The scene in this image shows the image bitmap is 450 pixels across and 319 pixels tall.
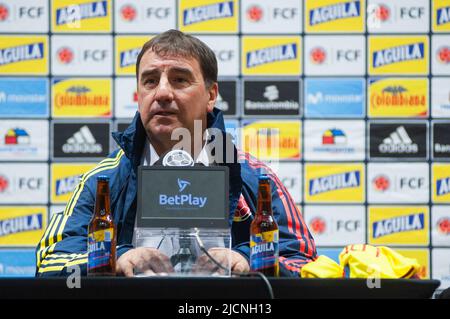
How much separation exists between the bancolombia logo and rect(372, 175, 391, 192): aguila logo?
2366mm

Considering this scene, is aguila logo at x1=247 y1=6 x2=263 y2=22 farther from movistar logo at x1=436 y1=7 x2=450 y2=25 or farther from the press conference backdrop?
movistar logo at x1=436 y1=7 x2=450 y2=25

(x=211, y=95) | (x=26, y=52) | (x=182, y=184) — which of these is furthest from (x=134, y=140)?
(x=26, y=52)

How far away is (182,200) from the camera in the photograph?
1.49m

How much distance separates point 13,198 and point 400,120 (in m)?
1.98

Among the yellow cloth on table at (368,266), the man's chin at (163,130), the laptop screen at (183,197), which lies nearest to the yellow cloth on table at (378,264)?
the yellow cloth on table at (368,266)

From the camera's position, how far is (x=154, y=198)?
1494 mm

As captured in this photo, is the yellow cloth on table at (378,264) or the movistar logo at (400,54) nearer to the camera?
the yellow cloth on table at (378,264)

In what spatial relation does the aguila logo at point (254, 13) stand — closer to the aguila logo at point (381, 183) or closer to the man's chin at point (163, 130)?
the aguila logo at point (381, 183)

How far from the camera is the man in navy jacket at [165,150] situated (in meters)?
1.83

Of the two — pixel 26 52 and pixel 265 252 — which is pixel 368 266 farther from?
pixel 26 52

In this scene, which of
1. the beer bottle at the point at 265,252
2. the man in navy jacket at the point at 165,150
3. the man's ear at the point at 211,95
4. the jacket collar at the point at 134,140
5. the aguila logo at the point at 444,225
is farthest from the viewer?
the aguila logo at the point at 444,225

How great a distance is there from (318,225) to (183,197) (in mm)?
2308

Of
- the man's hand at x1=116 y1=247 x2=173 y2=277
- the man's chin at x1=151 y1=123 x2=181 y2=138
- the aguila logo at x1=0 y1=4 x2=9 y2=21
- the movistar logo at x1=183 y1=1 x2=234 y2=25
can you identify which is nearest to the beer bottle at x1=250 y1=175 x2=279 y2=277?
the man's hand at x1=116 y1=247 x2=173 y2=277

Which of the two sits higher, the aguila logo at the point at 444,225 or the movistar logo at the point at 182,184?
the movistar logo at the point at 182,184
